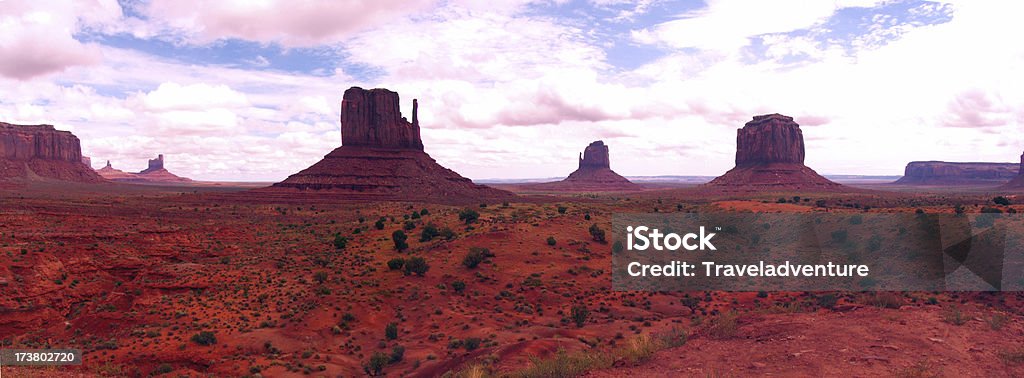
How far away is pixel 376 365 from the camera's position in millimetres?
22156

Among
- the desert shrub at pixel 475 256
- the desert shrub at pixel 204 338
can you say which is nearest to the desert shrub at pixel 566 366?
the desert shrub at pixel 204 338

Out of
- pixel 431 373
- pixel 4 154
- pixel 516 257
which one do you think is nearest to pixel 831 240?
pixel 516 257

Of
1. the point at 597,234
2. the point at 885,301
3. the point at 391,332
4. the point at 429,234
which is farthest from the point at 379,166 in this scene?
the point at 885,301

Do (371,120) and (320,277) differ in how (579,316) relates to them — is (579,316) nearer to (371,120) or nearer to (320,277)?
(320,277)

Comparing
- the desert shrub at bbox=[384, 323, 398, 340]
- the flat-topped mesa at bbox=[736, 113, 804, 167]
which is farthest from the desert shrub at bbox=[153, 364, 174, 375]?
the flat-topped mesa at bbox=[736, 113, 804, 167]

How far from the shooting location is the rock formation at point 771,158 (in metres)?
153

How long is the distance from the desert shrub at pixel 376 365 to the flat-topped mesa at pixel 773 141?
168825 mm

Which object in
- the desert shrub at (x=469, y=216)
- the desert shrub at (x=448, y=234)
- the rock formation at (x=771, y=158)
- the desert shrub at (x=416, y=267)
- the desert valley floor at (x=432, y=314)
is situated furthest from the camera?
the rock formation at (x=771, y=158)

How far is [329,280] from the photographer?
36125 mm

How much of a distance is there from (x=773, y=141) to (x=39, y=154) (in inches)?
10121

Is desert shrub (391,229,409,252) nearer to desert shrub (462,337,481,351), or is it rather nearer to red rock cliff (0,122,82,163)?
desert shrub (462,337,481,351)

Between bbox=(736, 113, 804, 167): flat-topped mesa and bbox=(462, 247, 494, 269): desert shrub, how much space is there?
151 metres

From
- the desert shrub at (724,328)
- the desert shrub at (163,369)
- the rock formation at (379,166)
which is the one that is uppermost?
the rock formation at (379,166)

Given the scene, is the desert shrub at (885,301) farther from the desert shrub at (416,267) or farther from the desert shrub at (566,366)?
the desert shrub at (416,267)
